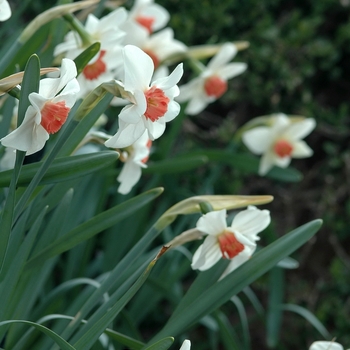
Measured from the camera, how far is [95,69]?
1304 mm

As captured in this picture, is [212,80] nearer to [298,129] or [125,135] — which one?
[298,129]

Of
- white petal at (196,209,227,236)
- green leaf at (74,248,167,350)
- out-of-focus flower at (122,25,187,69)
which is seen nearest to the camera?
green leaf at (74,248,167,350)

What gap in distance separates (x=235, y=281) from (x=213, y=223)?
109mm

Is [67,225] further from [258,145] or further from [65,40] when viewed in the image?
[258,145]

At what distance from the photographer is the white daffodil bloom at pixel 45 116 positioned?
81cm

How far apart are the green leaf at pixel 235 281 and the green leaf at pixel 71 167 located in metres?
0.29

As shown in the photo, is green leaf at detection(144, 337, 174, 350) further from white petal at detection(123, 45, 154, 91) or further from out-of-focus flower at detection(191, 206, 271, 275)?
white petal at detection(123, 45, 154, 91)

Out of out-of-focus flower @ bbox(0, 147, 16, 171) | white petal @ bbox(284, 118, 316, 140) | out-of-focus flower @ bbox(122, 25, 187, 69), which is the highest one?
out-of-focus flower @ bbox(0, 147, 16, 171)

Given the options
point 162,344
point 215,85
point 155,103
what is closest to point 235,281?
point 162,344

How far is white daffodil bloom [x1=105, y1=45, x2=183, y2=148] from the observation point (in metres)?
0.84

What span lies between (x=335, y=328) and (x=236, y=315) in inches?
14.3

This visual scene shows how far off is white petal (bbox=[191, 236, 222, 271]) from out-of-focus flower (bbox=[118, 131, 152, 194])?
17 cm

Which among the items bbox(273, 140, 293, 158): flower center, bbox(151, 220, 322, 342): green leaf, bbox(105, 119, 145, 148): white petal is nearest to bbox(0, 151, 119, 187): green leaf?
bbox(105, 119, 145, 148): white petal

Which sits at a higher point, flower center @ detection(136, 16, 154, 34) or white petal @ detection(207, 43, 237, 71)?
flower center @ detection(136, 16, 154, 34)
